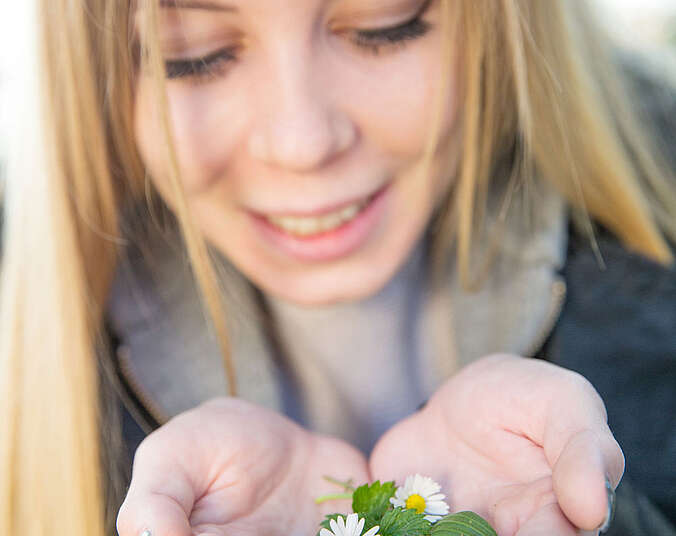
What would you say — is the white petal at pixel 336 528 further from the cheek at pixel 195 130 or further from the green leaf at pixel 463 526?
the cheek at pixel 195 130

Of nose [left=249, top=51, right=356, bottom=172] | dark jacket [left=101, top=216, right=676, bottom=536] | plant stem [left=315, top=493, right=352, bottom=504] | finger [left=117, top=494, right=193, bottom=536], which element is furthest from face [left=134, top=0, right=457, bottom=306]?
finger [left=117, top=494, right=193, bottom=536]

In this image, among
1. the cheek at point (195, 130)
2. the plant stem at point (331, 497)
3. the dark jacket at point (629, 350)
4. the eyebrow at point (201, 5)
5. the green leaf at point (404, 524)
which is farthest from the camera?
the dark jacket at point (629, 350)

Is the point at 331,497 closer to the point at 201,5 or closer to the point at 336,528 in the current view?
the point at 336,528

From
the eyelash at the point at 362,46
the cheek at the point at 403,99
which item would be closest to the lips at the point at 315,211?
the cheek at the point at 403,99

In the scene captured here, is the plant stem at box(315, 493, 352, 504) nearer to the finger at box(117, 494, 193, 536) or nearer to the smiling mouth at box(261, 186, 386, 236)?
the finger at box(117, 494, 193, 536)

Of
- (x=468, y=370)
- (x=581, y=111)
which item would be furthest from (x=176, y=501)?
(x=581, y=111)

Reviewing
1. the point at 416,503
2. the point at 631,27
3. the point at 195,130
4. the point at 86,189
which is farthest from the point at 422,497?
the point at 631,27

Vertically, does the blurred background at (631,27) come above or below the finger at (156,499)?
above
